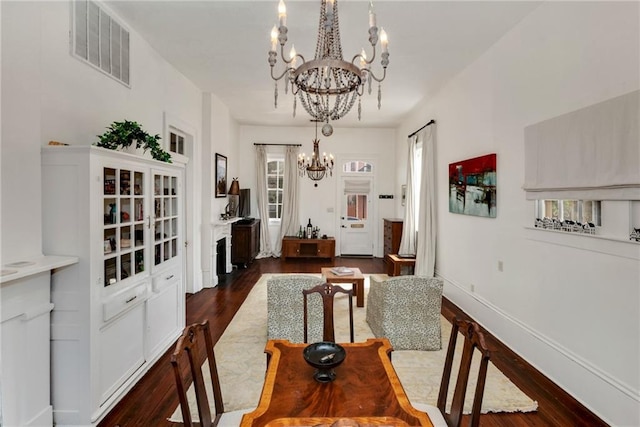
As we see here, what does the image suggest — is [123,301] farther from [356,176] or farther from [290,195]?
[356,176]

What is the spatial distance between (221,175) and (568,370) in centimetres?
558

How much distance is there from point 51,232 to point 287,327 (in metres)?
2.12

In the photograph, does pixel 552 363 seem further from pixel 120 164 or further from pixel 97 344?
pixel 120 164

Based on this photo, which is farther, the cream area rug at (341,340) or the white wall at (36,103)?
the cream area rug at (341,340)

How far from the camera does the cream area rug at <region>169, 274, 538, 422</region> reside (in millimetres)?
2350

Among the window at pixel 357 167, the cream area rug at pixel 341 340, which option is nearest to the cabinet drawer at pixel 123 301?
the cream area rug at pixel 341 340

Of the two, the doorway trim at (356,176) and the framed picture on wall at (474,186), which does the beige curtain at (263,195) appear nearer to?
the doorway trim at (356,176)

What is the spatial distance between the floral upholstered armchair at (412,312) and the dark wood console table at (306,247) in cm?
430

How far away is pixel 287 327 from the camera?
321 cm

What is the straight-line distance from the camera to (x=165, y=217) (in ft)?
10.1

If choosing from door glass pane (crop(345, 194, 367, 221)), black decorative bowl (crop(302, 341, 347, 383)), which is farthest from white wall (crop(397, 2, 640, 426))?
door glass pane (crop(345, 194, 367, 221))

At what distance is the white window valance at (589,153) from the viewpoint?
2.05 m

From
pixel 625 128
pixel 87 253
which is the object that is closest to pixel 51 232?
pixel 87 253

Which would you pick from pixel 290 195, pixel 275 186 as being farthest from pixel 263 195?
pixel 290 195
